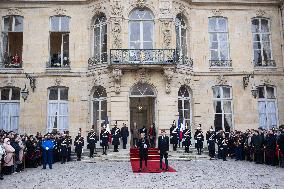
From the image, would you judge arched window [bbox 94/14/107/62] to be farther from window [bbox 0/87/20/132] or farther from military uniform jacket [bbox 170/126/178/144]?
military uniform jacket [bbox 170/126/178/144]

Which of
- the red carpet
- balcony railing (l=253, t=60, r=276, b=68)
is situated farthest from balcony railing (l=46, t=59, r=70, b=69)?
balcony railing (l=253, t=60, r=276, b=68)

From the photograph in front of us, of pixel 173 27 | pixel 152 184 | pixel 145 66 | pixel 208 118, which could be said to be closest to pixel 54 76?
pixel 145 66

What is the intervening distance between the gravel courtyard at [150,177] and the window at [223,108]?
6.21 metres

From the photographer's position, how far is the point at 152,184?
33.1 ft

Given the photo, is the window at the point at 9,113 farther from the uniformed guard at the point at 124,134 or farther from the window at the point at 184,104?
the window at the point at 184,104

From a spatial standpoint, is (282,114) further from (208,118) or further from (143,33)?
(143,33)

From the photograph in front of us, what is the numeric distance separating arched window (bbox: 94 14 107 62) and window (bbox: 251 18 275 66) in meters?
9.13

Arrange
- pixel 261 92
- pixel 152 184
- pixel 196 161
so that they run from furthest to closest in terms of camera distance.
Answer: pixel 261 92
pixel 196 161
pixel 152 184

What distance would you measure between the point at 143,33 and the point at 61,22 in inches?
204

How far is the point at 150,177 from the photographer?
Result: 11.4 metres

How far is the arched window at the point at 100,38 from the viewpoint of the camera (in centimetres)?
2012

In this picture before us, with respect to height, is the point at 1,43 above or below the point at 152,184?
above

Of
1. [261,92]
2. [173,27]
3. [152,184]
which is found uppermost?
[173,27]

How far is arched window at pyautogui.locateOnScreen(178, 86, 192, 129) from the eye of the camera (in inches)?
785
